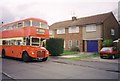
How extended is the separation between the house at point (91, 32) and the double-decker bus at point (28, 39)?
1465cm

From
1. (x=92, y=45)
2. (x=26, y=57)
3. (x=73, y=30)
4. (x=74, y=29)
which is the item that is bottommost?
(x=26, y=57)

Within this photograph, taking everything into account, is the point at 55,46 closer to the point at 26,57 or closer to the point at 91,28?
the point at 26,57

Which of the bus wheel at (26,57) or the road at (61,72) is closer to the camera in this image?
the road at (61,72)

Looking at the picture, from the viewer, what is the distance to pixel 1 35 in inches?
862

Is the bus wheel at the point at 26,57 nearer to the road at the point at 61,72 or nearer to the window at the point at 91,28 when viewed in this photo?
the road at the point at 61,72

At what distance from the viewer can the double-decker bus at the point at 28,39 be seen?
16625 mm

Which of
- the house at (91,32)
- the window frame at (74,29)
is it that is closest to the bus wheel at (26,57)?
the house at (91,32)

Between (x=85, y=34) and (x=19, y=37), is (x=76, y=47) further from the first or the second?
(x=19, y=37)

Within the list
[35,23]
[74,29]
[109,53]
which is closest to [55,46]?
[35,23]

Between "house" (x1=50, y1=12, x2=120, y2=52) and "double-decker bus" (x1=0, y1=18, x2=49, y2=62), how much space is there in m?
14.6

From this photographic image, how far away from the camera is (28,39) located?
16.8 m

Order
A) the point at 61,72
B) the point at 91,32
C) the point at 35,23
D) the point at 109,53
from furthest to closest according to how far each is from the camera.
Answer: the point at 91,32, the point at 109,53, the point at 35,23, the point at 61,72

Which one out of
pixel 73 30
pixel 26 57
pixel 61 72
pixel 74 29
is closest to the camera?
pixel 61 72

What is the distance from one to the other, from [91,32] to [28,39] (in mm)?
17472
